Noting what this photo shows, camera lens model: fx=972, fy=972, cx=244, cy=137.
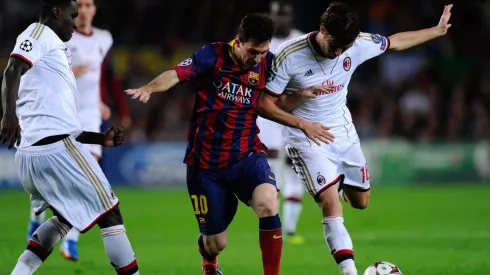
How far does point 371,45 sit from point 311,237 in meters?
4.69

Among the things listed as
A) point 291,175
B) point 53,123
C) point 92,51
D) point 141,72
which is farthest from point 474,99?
point 53,123

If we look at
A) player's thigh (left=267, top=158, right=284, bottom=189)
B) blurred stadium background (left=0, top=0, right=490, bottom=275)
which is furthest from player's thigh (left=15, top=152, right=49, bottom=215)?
blurred stadium background (left=0, top=0, right=490, bottom=275)

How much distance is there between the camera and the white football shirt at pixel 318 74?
7.84 m

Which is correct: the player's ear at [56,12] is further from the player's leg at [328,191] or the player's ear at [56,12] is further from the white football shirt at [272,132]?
the white football shirt at [272,132]

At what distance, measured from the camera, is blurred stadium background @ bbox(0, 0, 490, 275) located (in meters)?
15.0

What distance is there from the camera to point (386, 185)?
21.6 metres

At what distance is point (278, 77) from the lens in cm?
777

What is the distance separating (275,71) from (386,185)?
14.2 meters

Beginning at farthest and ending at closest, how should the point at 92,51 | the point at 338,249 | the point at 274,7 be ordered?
the point at 274,7 → the point at 92,51 → the point at 338,249

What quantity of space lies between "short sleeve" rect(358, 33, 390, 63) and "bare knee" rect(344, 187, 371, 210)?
1.12 metres

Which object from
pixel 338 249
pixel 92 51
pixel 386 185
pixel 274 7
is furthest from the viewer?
pixel 386 185

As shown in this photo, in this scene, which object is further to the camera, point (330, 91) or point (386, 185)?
point (386, 185)

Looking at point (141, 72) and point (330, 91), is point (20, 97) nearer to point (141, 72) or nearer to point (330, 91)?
point (330, 91)

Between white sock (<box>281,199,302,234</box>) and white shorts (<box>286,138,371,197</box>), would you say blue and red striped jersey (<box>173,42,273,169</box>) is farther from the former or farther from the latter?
white sock (<box>281,199,302,234</box>)
